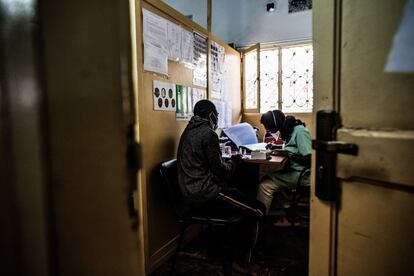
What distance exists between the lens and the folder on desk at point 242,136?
11.0 ft

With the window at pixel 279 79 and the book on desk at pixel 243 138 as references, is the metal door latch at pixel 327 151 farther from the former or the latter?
the window at pixel 279 79

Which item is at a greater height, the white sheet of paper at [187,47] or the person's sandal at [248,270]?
the white sheet of paper at [187,47]

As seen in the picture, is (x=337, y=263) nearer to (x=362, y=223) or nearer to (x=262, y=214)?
(x=362, y=223)

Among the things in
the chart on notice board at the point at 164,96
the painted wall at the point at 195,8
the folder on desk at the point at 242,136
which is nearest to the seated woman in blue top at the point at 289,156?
A: the folder on desk at the point at 242,136

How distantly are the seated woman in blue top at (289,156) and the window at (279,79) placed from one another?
1.39 metres

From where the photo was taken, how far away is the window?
4.20 metres

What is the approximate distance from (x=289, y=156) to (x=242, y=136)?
3.02 ft

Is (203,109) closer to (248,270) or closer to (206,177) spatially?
(206,177)

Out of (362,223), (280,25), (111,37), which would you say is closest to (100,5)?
(111,37)

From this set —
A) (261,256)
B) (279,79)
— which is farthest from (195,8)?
(261,256)

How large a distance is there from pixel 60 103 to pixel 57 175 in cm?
10

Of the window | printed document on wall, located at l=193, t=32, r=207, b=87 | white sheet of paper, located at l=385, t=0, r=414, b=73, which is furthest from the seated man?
the window

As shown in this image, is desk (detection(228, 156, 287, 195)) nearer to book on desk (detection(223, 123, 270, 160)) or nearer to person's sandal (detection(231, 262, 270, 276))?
book on desk (detection(223, 123, 270, 160))

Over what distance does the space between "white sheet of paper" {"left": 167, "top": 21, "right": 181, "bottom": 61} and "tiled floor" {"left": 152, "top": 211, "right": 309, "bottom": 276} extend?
1572mm
